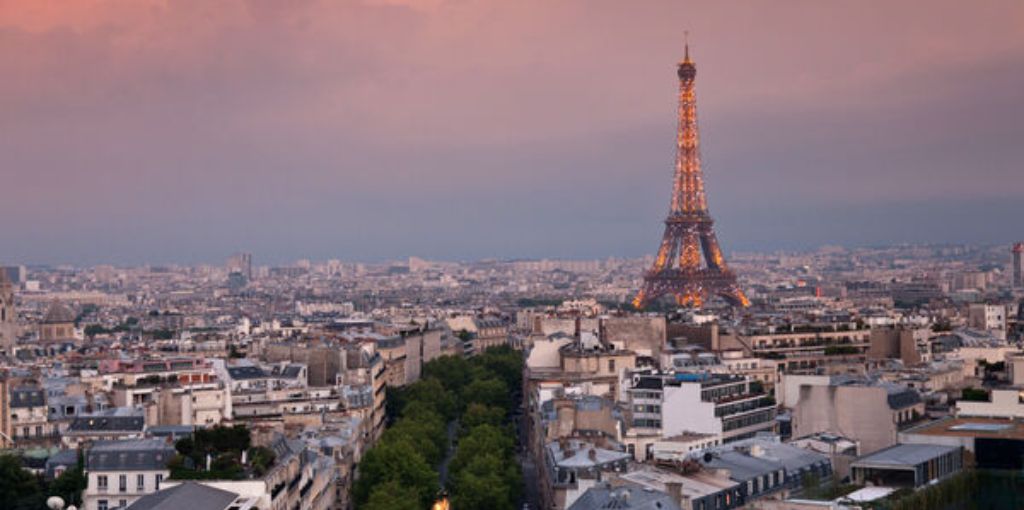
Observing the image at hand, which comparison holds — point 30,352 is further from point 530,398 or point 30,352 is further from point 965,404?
point 965,404

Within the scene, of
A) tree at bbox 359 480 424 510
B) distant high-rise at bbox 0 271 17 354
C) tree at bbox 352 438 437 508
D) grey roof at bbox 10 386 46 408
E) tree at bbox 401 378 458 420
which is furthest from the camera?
distant high-rise at bbox 0 271 17 354

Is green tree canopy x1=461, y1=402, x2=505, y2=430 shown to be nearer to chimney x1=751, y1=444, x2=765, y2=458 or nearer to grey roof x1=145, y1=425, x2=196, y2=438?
grey roof x1=145, y1=425, x2=196, y2=438

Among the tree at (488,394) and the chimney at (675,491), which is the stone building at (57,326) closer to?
the tree at (488,394)

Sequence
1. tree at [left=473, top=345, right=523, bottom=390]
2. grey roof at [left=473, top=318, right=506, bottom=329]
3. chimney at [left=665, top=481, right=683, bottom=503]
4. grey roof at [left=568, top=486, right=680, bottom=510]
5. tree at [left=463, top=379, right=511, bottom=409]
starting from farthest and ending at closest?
grey roof at [left=473, top=318, right=506, bottom=329], tree at [left=473, top=345, right=523, bottom=390], tree at [left=463, top=379, right=511, bottom=409], chimney at [left=665, top=481, right=683, bottom=503], grey roof at [left=568, top=486, right=680, bottom=510]

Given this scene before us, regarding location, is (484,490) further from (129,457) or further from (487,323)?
(487,323)

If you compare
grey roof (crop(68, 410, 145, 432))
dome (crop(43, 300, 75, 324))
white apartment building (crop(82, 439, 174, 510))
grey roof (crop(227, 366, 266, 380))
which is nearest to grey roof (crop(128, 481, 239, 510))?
white apartment building (crop(82, 439, 174, 510))

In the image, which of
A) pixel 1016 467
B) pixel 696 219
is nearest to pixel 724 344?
pixel 1016 467

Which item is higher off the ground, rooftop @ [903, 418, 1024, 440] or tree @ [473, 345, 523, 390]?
rooftop @ [903, 418, 1024, 440]
